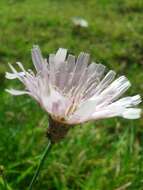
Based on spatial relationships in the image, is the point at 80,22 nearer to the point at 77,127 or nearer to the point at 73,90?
the point at 77,127

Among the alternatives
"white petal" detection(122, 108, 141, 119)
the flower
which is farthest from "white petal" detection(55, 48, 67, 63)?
"white petal" detection(122, 108, 141, 119)

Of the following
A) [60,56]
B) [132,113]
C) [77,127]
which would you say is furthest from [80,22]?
[132,113]

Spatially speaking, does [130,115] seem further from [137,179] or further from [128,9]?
[128,9]

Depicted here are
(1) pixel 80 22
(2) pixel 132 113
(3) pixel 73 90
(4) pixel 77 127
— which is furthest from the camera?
(1) pixel 80 22

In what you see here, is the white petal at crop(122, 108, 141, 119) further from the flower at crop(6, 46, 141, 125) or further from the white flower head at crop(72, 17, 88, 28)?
the white flower head at crop(72, 17, 88, 28)

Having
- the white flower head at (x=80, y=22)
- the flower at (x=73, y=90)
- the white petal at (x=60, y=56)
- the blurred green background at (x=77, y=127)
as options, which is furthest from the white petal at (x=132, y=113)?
the white flower head at (x=80, y=22)

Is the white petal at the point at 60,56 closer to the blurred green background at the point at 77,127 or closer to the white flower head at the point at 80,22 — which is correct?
the blurred green background at the point at 77,127

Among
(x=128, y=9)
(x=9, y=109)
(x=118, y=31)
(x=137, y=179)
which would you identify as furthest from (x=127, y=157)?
(x=128, y=9)
